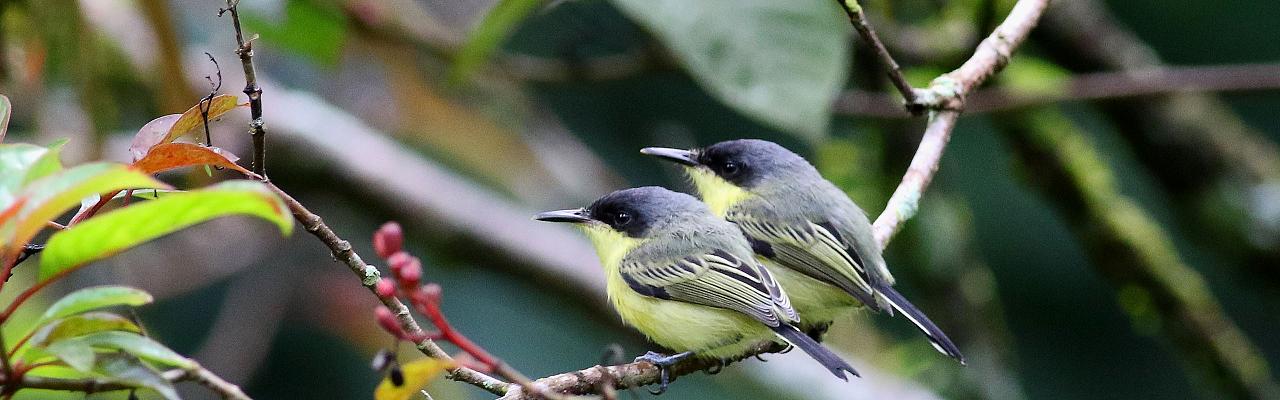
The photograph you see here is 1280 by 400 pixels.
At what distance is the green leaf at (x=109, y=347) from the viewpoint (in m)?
1.33

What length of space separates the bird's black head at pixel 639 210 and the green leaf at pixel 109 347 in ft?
5.77

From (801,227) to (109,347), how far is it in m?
1.95

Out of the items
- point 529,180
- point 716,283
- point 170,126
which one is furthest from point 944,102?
point 529,180

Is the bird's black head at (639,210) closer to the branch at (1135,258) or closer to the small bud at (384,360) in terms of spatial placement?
the small bud at (384,360)

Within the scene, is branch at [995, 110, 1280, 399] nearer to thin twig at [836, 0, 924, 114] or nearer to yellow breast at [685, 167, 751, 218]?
yellow breast at [685, 167, 751, 218]

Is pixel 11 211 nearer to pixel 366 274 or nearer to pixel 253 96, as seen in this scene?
pixel 253 96

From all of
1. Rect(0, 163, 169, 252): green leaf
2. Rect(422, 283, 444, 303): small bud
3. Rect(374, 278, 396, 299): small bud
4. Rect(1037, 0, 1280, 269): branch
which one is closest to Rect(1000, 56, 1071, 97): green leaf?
Rect(1037, 0, 1280, 269): branch

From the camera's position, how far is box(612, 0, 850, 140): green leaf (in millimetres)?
2668

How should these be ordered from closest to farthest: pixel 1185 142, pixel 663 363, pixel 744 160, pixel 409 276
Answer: pixel 409 276 < pixel 663 363 < pixel 744 160 < pixel 1185 142

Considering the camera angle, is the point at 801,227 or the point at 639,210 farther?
the point at 639,210

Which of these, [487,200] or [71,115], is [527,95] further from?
[71,115]

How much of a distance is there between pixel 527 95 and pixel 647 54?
1363mm

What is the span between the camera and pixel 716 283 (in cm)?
280

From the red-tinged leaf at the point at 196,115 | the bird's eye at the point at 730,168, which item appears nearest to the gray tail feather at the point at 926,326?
the bird's eye at the point at 730,168
